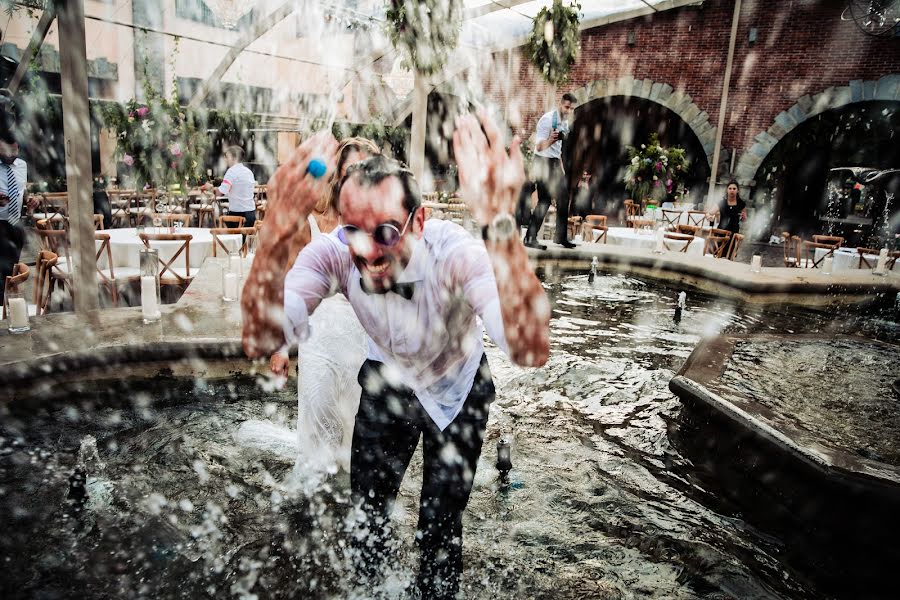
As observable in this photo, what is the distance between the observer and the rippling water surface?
2184mm

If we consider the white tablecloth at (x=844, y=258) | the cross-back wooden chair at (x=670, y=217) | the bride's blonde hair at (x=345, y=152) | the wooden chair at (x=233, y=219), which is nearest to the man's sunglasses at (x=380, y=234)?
the bride's blonde hair at (x=345, y=152)

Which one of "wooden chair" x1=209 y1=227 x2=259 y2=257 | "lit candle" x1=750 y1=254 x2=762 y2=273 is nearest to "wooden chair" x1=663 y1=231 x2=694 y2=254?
"lit candle" x1=750 y1=254 x2=762 y2=273

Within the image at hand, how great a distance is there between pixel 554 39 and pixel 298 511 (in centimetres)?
1154

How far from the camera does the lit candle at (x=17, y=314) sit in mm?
3469

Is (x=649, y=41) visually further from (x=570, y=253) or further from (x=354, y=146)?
(x=354, y=146)

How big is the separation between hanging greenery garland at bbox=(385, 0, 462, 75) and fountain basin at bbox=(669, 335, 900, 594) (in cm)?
465

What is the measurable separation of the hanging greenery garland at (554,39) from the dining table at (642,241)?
438cm

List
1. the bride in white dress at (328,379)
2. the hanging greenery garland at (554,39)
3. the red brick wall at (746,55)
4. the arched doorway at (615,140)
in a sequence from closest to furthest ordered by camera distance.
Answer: the bride in white dress at (328,379), the hanging greenery garland at (554,39), the red brick wall at (746,55), the arched doorway at (615,140)

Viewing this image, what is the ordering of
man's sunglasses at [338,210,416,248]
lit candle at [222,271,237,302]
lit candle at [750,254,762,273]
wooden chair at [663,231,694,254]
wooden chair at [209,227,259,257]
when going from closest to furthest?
1. man's sunglasses at [338,210,416,248]
2. lit candle at [222,271,237,302]
3. wooden chair at [209,227,259,257]
4. lit candle at [750,254,762,273]
5. wooden chair at [663,231,694,254]

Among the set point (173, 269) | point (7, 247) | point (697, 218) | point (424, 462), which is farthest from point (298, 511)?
point (697, 218)

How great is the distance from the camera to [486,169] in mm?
1357

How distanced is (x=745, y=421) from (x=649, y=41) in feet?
45.6

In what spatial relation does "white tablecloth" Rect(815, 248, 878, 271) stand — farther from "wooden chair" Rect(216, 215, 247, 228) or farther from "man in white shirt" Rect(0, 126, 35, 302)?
"man in white shirt" Rect(0, 126, 35, 302)

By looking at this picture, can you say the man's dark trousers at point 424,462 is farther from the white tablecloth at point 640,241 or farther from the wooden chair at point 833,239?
the wooden chair at point 833,239
